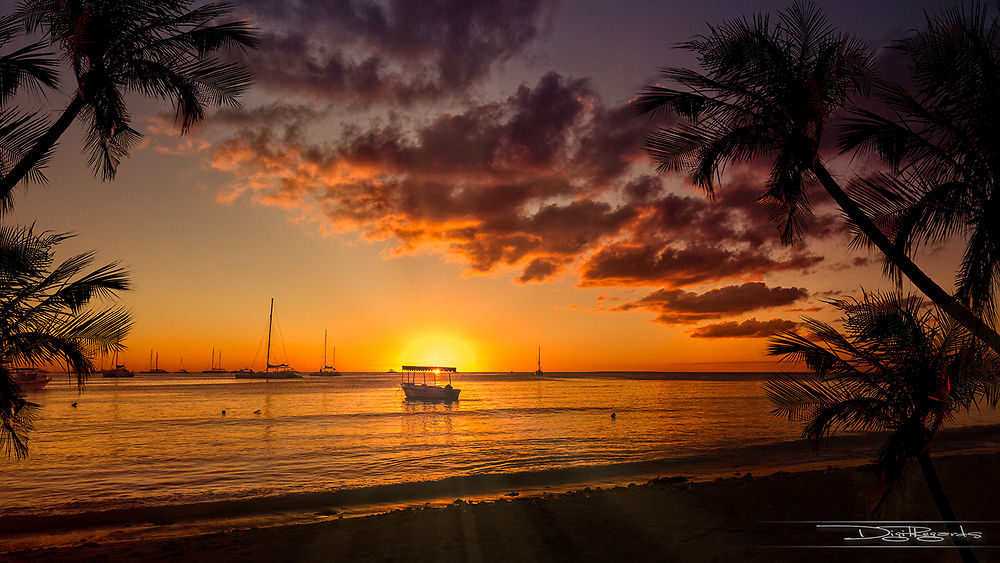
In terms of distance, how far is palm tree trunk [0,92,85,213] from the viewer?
7.11 m

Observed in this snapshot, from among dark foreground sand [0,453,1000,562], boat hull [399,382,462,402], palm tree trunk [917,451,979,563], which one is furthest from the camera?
boat hull [399,382,462,402]

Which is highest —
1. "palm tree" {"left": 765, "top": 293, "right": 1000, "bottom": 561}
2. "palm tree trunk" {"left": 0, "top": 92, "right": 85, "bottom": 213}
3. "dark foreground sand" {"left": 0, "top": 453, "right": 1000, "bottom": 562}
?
"palm tree trunk" {"left": 0, "top": 92, "right": 85, "bottom": 213}

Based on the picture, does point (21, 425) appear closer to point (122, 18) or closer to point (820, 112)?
point (122, 18)

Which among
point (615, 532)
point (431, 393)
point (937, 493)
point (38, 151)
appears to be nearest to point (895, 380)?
point (937, 493)

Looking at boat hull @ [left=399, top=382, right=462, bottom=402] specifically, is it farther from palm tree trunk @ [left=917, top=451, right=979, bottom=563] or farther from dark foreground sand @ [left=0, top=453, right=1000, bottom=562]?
palm tree trunk @ [left=917, top=451, right=979, bottom=563]

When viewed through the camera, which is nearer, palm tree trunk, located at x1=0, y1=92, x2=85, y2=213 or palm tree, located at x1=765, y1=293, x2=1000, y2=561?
palm tree, located at x1=765, y1=293, x2=1000, y2=561

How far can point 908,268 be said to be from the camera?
22.9 ft

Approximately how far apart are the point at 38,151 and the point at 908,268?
12080mm

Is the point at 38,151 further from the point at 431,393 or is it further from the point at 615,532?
the point at 431,393

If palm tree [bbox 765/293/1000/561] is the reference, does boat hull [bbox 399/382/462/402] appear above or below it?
below

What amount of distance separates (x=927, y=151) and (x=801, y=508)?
9033 millimetres

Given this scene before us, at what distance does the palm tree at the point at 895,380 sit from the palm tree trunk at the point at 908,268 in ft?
0.47

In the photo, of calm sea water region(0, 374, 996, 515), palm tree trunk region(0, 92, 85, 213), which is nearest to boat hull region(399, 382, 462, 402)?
calm sea water region(0, 374, 996, 515)

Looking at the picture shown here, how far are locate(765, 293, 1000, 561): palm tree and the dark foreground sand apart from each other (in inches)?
122
